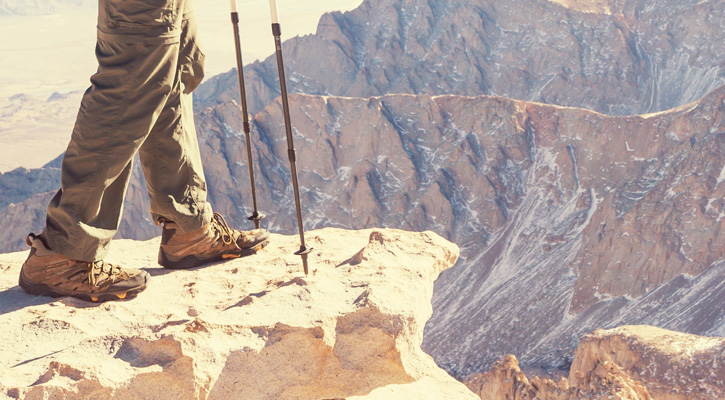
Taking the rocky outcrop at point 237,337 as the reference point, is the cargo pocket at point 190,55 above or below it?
above

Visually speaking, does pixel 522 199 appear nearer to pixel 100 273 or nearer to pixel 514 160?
pixel 514 160

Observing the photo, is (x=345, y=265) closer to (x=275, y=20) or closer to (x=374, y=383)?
(x=374, y=383)

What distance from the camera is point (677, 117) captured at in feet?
166

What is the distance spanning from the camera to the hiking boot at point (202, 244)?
3500 millimetres

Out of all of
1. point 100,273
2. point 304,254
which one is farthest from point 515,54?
point 100,273

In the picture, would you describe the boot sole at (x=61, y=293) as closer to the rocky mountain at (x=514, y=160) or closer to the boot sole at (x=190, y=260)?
the boot sole at (x=190, y=260)

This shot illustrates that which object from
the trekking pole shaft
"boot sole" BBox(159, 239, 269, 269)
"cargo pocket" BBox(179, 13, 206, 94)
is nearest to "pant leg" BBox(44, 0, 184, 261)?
"cargo pocket" BBox(179, 13, 206, 94)

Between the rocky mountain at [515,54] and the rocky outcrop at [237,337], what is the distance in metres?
80.5

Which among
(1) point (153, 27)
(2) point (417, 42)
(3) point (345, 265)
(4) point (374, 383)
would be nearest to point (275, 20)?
(1) point (153, 27)

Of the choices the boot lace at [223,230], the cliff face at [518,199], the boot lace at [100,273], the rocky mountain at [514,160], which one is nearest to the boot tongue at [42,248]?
the boot lace at [100,273]

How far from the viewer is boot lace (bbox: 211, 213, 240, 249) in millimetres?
3637

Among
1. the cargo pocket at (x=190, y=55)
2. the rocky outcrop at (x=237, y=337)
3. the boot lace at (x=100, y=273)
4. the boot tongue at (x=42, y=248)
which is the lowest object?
the rocky outcrop at (x=237, y=337)

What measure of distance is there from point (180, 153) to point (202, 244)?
0.56 m

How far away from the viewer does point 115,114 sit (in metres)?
2.72
